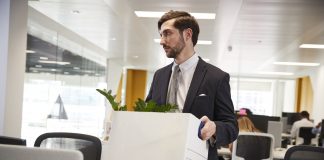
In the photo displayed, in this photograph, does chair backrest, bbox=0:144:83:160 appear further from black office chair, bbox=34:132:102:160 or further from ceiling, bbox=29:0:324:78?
ceiling, bbox=29:0:324:78

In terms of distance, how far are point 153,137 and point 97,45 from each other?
10183 millimetres

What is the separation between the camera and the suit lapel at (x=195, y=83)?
156 centimetres

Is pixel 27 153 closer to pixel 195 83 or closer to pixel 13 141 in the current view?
pixel 195 83

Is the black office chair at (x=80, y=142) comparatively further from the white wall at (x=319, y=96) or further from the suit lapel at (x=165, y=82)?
the white wall at (x=319, y=96)

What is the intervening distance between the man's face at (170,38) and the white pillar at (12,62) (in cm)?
436

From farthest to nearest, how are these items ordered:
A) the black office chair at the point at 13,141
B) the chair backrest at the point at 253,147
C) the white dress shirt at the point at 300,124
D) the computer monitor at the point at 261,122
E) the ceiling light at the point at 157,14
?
1. the white dress shirt at the point at 300,124
2. the computer monitor at the point at 261,122
3. the ceiling light at the point at 157,14
4. the chair backrest at the point at 253,147
5. the black office chair at the point at 13,141

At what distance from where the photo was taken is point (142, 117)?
1273mm

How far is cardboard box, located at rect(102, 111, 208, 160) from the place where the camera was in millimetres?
1238

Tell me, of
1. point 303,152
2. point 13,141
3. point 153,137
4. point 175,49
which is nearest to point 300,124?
point 303,152

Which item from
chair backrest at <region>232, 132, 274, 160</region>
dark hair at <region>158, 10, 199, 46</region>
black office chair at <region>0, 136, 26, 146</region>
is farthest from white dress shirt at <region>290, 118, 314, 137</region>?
dark hair at <region>158, 10, 199, 46</region>

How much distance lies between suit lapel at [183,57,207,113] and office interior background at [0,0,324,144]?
3918 mm

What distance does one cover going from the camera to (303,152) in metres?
2.62

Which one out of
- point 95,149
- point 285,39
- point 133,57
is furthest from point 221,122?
point 133,57

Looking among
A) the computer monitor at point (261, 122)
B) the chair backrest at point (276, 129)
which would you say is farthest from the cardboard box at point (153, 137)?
the computer monitor at point (261, 122)
